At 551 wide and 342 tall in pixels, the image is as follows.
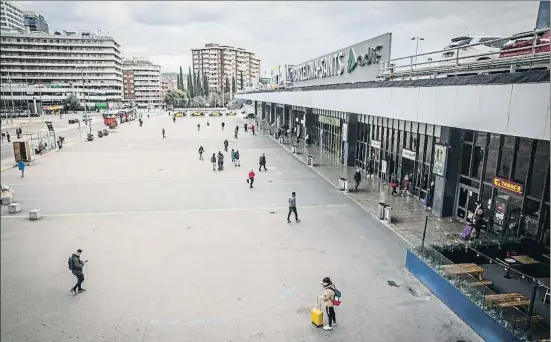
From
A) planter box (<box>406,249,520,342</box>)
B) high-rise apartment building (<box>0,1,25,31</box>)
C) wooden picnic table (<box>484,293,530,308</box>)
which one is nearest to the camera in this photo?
high-rise apartment building (<box>0,1,25,31</box>)

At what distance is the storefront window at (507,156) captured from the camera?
42.9 feet

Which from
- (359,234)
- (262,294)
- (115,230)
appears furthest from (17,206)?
(359,234)

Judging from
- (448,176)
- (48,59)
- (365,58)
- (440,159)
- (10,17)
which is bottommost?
(448,176)

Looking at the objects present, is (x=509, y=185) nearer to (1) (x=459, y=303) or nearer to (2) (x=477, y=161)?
(2) (x=477, y=161)

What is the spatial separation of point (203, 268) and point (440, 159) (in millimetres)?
11099

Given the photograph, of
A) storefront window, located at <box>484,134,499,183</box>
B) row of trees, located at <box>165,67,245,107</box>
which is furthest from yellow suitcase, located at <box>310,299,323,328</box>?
row of trees, located at <box>165,67,245,107</box>

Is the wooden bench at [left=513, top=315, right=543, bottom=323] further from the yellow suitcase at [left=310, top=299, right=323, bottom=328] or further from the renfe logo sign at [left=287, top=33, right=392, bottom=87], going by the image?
the renfe logo sign at [left=287, top=33, right=392, bottom=87]

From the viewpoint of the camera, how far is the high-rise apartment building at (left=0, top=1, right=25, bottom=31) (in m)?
4.30

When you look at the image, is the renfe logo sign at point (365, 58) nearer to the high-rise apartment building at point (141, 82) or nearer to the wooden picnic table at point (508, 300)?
the wooden picnic table at point (508, 300)

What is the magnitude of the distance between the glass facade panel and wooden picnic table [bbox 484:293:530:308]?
6.28 m

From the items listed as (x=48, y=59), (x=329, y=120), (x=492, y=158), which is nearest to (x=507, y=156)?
(x=492, y=158)

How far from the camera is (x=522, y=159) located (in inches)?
498

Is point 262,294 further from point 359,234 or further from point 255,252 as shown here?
point 359,234

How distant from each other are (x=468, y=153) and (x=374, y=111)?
14.1 ft
